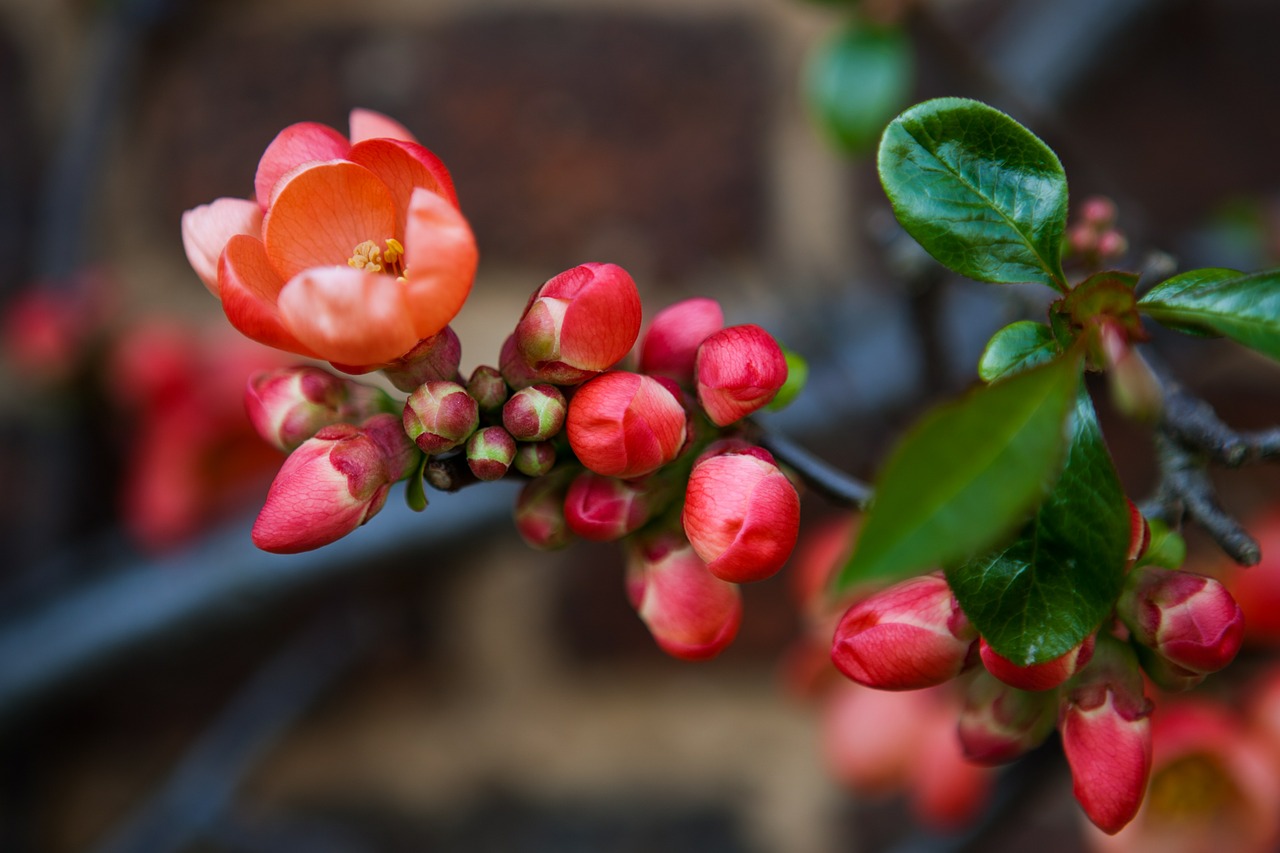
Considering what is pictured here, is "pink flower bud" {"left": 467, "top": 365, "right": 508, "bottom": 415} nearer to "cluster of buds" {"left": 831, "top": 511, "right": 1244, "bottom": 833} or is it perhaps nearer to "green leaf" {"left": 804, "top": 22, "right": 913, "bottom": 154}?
"cluster of buds" {"left": 831, "top": 511, "right": 1244, "bottom": 833}

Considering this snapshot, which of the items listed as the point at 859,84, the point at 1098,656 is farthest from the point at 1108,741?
the point at 859,84

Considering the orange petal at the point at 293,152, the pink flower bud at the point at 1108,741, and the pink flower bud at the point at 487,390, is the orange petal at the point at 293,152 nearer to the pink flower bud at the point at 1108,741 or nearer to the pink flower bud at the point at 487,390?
the pink flower bud at the point at 487,390

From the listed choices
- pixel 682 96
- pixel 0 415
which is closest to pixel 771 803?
pixel 682 96

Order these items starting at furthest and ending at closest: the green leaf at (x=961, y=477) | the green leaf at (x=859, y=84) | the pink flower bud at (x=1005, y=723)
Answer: the green leaf at (x=859, y=84)
the pink flower bud at (x=1005, y=723)
the green leaf at (x=961, y=477)

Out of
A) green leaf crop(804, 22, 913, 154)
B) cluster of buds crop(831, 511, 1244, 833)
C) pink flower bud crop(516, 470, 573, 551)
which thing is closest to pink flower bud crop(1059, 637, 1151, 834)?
cluster of buds crop(831, 511, 1244, 833)

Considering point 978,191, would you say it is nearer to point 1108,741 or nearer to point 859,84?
point 1108,741

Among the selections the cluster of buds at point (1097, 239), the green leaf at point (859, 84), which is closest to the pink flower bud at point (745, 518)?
the cluster of buds at point (1097, 239)

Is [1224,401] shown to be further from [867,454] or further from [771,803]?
[771,803]
